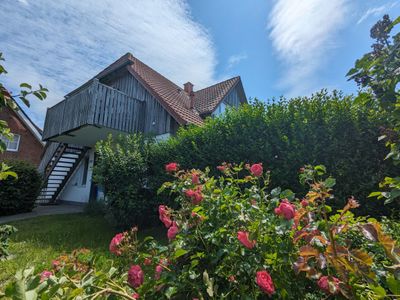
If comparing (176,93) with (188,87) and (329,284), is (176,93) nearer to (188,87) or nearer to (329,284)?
(188,87)

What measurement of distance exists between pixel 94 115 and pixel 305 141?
7657mm

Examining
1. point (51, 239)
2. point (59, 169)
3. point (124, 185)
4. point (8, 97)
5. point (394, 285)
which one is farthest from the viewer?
point (59, 169)

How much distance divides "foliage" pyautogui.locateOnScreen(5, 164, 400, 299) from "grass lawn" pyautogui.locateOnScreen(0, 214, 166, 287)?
2.93 metres

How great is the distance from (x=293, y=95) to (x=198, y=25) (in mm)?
5320

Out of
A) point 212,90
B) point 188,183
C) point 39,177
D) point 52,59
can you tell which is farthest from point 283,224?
point 212,90

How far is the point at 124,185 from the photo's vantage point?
6.29 metres

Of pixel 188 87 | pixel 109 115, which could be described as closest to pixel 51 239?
pixel 109 115

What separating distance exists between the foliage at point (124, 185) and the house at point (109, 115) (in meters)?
2.89

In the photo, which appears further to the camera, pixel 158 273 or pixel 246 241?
pixel 158 273

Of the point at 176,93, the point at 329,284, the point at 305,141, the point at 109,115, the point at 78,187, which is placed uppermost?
the point at 176,93

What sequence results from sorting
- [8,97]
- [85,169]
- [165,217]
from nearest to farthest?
1. [165,217]
2. [8,97]
3. [85,169]

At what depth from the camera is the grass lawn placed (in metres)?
3.85

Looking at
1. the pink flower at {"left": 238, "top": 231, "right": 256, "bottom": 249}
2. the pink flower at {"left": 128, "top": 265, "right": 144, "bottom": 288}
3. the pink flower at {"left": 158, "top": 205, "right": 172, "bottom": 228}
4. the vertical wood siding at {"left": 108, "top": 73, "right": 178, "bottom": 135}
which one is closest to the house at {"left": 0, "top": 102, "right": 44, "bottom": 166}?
the vertical wood siding at {"left": 108, "top": 73, "right": 178, "bottom": 135}

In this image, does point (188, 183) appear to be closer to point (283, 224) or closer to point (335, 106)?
point (283, 224)
